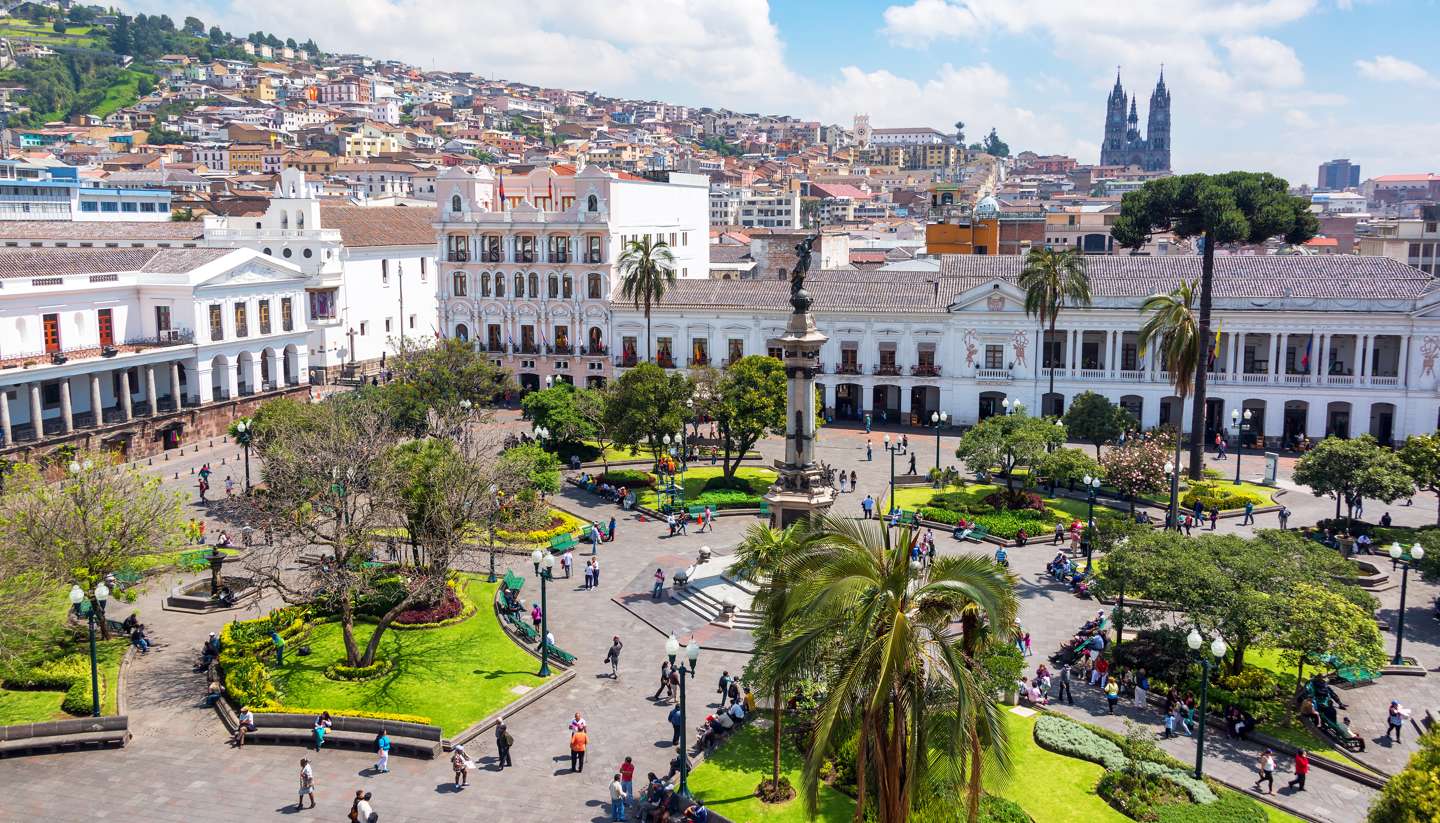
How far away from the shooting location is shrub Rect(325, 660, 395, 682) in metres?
31.4

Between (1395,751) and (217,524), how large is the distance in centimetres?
4093

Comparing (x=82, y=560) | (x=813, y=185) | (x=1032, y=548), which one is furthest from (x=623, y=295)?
(x=813, y=185)

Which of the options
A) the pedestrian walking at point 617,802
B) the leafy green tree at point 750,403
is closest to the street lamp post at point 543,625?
the pedestrian walking at point 617,802

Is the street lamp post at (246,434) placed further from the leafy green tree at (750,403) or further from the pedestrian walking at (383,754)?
the pedestrian walking at (383,754)

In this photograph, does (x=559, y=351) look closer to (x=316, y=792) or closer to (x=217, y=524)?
(x=217, y=524)

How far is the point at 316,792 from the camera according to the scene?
25.9 m

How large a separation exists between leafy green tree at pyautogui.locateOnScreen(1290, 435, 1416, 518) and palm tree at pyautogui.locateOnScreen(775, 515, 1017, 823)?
28.9m

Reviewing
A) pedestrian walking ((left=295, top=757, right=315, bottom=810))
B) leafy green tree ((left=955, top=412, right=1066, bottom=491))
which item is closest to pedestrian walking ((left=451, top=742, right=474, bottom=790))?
pedestrian walking ((left=295, top=757, right=315, bottom=810))

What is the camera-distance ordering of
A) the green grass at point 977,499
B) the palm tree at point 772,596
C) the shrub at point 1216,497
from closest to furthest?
the palm tree at point 772,596 < the green grass at point 977,499 < the shrub at point 1216,497

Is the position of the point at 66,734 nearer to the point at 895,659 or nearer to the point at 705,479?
the point at 895,659

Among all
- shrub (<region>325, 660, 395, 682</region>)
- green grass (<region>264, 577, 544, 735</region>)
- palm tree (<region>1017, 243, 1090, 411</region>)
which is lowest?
green grass (<region>264, 577, 544, 735</region>)

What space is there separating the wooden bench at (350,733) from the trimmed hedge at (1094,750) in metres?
14.8

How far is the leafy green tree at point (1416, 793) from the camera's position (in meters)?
19.6

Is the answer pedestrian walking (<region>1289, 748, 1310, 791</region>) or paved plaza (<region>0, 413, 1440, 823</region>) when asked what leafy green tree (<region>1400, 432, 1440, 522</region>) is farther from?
pedestrian walking (<region>1289, 748, 1310, 791</region>)
